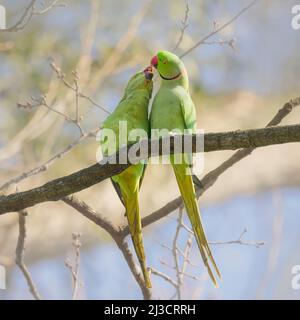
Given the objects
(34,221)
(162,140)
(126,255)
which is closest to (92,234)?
(34,221)

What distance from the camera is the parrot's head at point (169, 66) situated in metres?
2.52

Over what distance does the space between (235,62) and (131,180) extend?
8.11ft

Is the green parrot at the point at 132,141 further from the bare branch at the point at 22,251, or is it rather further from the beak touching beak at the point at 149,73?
the bare branch at the point at 22,251

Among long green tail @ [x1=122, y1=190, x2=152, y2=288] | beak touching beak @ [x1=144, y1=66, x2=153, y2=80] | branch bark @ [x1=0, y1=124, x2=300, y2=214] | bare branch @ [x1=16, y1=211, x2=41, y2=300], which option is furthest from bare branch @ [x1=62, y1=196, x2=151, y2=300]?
beak touching beak @ [x1=144, y1=66, x2=153, y2=80]

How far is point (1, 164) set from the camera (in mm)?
4090

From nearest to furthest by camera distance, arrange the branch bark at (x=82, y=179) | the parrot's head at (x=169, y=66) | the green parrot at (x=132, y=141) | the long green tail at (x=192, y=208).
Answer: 1. the branch bark at (x=82, y=179)
2. the long green tail at (x=192, y=208)
3. the green parrot at (x=132, y=141)
4. the parrot's head at (x=169, y=66)

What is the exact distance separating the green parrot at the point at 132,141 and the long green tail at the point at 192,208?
0.13 meters

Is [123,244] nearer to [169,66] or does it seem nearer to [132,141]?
[132,141]

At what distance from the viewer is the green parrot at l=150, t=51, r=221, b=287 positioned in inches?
88.6

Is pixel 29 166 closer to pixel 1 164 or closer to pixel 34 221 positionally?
pixel 1 164

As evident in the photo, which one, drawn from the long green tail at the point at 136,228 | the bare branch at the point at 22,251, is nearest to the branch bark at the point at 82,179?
the bare branch at the point at 22,251

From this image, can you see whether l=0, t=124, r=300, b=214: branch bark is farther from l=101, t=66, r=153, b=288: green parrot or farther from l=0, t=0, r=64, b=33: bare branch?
l=0, t=0, r=64, b=33: bare branch

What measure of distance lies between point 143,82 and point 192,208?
A: 1.60ft

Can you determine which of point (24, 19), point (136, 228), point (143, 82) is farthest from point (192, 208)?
point (24, 19)
